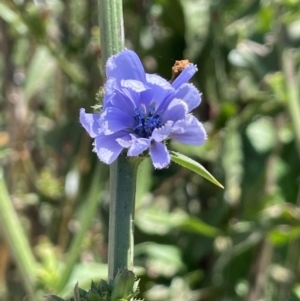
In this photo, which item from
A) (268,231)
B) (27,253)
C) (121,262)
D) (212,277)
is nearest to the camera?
(121,262)

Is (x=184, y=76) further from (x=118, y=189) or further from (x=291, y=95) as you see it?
(x=291, y=95)

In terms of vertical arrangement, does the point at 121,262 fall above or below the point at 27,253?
above

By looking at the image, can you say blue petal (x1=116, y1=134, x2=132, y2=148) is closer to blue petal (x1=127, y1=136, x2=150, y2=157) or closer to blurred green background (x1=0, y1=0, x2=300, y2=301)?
blue petal (x1=127, y1=136, x2=150, y2=157)

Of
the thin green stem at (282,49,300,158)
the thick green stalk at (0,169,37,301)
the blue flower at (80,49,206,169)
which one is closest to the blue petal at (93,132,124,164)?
the blue flower at (80,49,206,169)

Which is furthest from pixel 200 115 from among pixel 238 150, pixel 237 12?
pixel 237 12

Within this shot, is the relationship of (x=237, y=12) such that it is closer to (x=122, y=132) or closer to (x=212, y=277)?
(x=212, y=277)

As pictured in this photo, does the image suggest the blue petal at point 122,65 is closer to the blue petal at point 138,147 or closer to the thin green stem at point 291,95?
the blue petal at point 138,147

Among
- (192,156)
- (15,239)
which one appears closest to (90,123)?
(15,239)
